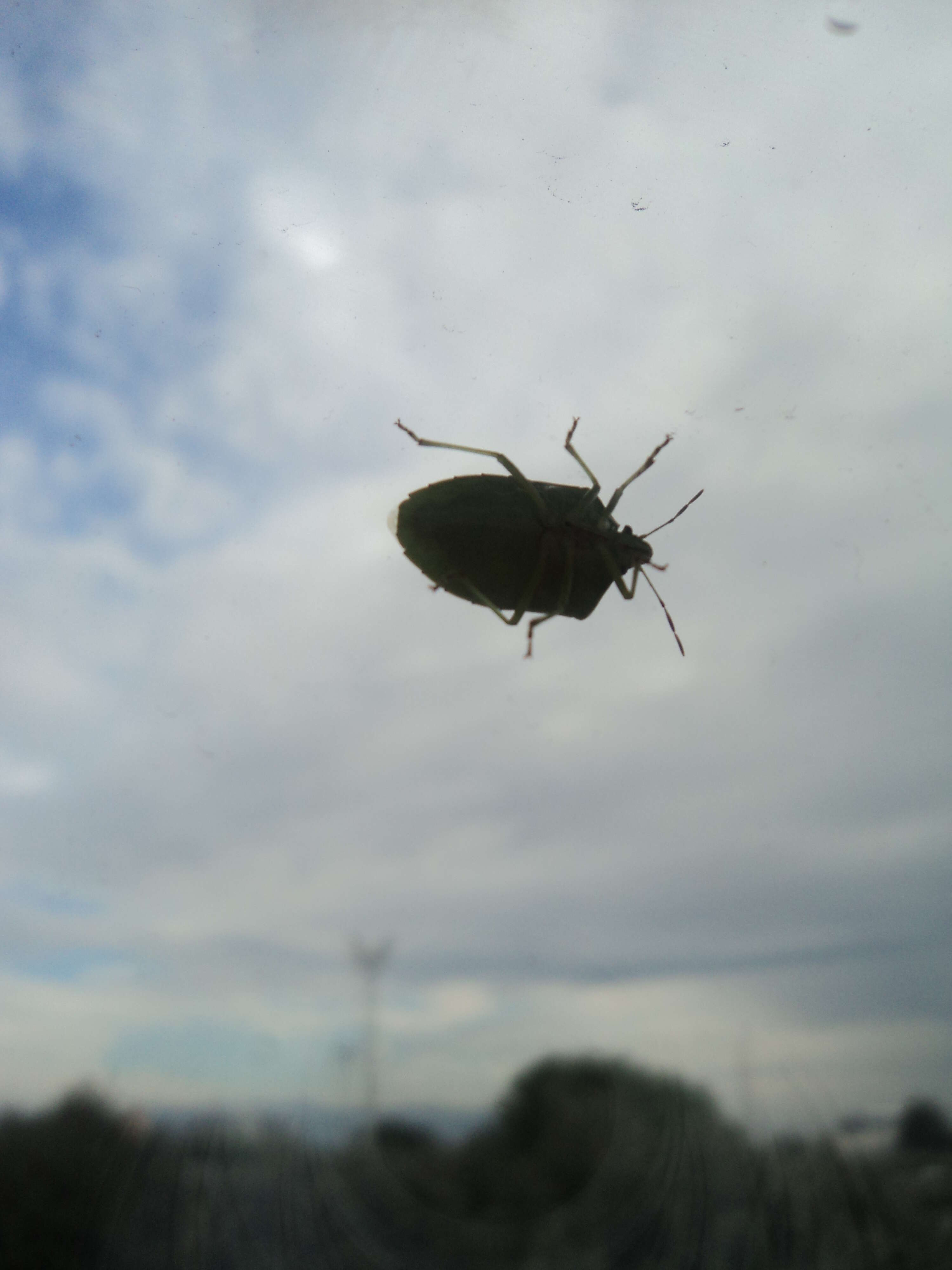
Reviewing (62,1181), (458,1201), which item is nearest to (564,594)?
(458,1201)

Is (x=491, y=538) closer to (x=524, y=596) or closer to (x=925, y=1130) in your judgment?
(x=524, y=596)

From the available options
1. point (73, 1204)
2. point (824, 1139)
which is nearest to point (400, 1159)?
point (73, 1204)

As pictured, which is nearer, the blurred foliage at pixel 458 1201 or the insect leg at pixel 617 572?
the blurred foliage at pixel 458 1201

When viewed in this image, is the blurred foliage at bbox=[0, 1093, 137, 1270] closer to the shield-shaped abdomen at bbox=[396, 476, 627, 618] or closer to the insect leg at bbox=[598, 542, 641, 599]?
the shield-shaped abdomen at bbox=[396, 476, 627, 618]

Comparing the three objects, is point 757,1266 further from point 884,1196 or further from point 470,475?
point 470,475

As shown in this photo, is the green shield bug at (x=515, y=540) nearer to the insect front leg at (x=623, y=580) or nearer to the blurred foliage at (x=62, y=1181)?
the insect front leg at (x=623, y=580)

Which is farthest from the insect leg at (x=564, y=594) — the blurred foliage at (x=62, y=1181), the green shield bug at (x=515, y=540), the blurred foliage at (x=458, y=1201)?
the blurred foliage at (x=62, y=1181)

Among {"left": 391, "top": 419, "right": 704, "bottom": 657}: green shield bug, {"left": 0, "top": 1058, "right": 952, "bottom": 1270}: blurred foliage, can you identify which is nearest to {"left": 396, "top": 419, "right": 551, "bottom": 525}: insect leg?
{"left": 391, "top": 419, "right": 704, "bottom": 657}: green shield bug

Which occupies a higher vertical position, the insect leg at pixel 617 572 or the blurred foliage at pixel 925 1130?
the insect leg at pixel 617 572
